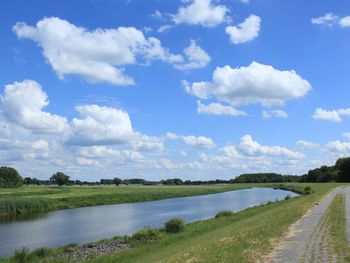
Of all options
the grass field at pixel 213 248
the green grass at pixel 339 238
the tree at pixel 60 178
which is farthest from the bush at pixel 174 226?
the tree at pixel 60 178

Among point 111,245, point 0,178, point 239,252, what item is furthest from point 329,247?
point 0,178

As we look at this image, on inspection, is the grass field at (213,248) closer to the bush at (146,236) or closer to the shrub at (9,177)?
the bush at (146,236)

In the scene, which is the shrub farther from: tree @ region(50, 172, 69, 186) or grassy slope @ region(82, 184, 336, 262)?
grassy slope @ region(82, 184, 336, 262)

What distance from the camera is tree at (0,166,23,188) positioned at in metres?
119

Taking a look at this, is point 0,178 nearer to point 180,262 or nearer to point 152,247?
point 152,247

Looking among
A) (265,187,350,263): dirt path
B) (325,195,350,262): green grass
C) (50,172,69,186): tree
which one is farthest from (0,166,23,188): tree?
(265,187,350,263): dirt path

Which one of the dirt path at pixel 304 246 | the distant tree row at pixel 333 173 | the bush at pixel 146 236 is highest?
the distant tree row at pixel 333 173

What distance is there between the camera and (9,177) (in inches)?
4779

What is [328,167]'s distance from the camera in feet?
557

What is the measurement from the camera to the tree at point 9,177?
119m

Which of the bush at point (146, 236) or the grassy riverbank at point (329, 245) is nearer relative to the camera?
the grassy riverbank at point (329, 245)

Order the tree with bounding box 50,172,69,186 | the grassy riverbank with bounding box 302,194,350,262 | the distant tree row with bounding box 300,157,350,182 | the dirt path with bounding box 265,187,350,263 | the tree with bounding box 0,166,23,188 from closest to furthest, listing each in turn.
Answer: the grassy riverbank with bounding box 302,194,350,262 < the dirt path with bounding box 265,187,350,263 < the tree with bounding box 0,166,23,188 < the distant tree row with bounding box 300,157,350,182 < the tree with bounding box 50,172,69,186

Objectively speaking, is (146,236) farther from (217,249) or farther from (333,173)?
(333,173)

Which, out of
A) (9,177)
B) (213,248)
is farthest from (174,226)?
(9,177)
